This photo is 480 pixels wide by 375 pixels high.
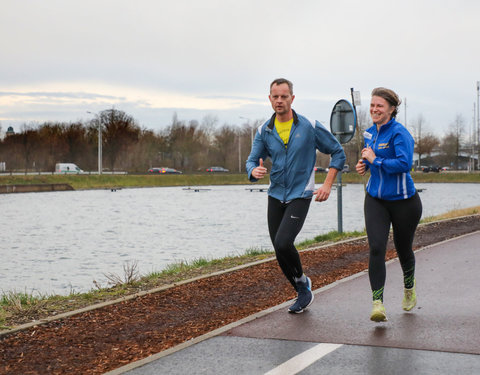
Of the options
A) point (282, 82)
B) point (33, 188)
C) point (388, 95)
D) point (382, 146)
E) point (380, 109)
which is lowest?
point (33, 188)

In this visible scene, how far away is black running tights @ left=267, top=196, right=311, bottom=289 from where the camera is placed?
5.68 m

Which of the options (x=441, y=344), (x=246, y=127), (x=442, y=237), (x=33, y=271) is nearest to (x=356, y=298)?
(x=441, y=344)

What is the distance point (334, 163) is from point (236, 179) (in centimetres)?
7165

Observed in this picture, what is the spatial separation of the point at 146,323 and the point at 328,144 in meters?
2.18

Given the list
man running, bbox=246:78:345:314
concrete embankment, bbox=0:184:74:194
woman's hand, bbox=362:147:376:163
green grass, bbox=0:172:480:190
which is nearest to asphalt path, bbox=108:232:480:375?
man running, bbox=246:78:345:314

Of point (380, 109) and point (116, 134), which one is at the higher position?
point (116, 134)

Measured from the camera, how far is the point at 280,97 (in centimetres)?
567

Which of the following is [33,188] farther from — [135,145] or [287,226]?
[287,226]

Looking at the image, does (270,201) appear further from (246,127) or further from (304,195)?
(246,127)

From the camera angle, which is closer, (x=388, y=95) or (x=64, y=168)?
(x=388, y=95)

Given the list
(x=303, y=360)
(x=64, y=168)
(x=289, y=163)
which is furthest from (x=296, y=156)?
(x=64, y=168)

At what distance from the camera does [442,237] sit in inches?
495

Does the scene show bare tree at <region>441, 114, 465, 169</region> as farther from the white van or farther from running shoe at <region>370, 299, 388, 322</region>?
running shoe at <region>370, 299, 388, 322</region>

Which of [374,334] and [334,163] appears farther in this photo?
[334,163]
